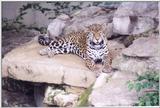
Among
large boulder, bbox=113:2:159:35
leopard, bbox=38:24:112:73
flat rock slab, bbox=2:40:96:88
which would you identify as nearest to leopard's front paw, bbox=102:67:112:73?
leopard, bbox=38:24:112:73

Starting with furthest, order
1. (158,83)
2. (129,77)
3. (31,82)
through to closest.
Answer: (31,82) → (129,77) → (158,83)

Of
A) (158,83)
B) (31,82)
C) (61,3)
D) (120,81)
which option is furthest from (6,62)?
(158,83)

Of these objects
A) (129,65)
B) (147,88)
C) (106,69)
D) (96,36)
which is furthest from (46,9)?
(147,88)

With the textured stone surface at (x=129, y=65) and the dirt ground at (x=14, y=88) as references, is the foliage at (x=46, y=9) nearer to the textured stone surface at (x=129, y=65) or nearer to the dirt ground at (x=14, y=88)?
the dirt ground at (x=14, y=88)

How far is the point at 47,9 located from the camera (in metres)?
6.21

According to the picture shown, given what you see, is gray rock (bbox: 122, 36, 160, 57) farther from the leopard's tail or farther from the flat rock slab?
the leopard's tail

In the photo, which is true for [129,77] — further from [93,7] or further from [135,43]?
[93,7]

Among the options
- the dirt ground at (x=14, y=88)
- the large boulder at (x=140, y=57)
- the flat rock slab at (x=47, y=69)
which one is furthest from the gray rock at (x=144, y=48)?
the dirt ground at (x=14, y=88)

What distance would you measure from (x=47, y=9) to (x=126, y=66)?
1023mm

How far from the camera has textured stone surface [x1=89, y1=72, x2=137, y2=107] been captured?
548 centimetres

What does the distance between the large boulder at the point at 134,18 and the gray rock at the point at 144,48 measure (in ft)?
0.65

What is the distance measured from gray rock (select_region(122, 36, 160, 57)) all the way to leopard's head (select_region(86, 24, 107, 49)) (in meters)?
0.30

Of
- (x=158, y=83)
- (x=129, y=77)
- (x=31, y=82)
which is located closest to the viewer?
(x=158, y=83)

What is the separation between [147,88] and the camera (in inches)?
219
